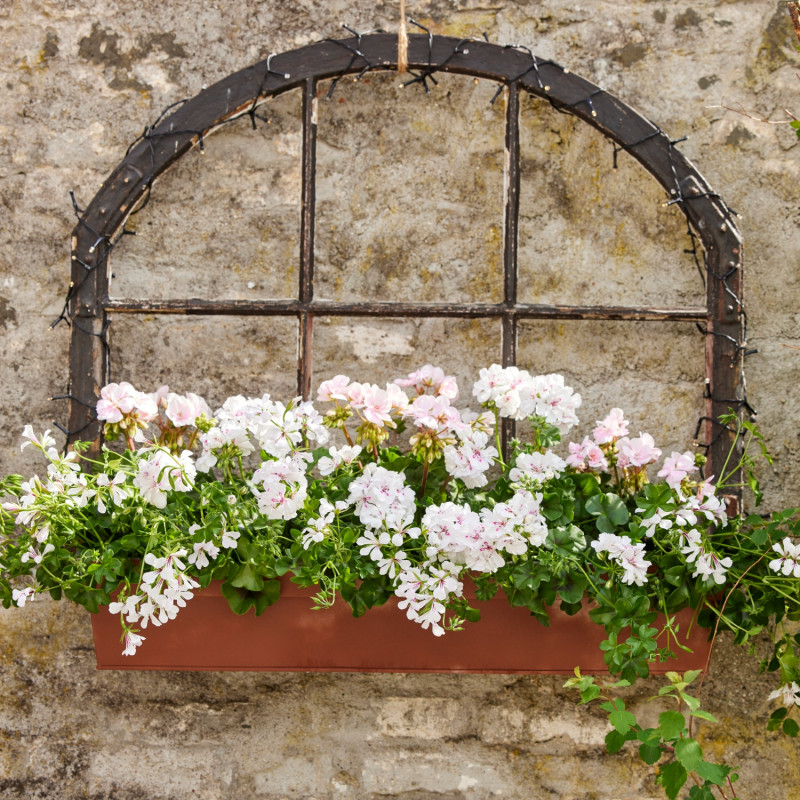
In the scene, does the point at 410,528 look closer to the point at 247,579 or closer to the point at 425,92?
the point at 247,579

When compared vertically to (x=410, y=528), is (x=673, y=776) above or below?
below

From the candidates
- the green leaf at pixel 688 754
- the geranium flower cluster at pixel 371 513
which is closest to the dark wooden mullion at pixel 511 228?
the geranium flower cluster at pixel 371 513

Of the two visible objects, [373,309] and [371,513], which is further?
[373,309]

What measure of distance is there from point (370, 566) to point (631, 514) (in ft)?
1.64

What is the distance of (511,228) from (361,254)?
1.07 feet

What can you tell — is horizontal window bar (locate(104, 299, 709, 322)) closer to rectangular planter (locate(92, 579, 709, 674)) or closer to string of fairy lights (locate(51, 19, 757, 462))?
string of fairy lights (locate(51, 19, 757, 462))

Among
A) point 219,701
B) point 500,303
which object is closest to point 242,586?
point 219,701

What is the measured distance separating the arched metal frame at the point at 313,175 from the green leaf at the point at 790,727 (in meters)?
0.58

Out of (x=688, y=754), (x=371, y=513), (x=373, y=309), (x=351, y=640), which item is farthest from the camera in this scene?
(x=373, y=309)

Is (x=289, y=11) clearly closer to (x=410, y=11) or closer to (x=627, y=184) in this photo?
(x=410, y=11)

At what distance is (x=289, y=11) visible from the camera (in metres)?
1.83

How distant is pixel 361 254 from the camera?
1780 mm

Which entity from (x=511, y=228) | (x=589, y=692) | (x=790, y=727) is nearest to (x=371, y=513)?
(x=589, y=692)

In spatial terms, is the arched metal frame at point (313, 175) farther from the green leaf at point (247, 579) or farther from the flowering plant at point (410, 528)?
the green leaf at point (247, 579)
